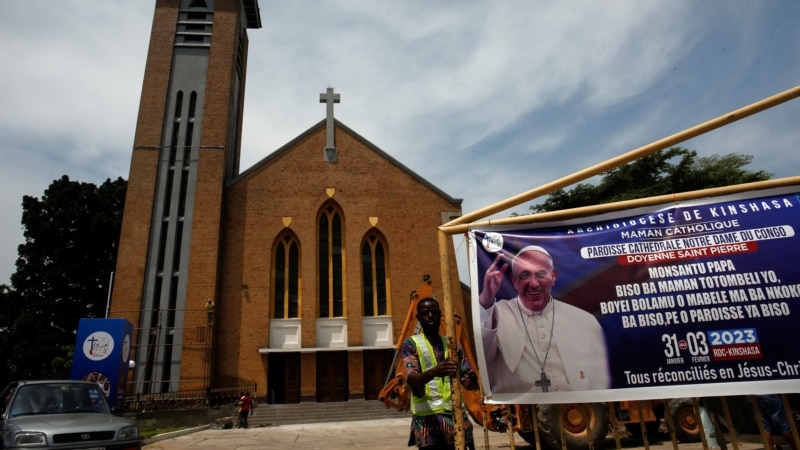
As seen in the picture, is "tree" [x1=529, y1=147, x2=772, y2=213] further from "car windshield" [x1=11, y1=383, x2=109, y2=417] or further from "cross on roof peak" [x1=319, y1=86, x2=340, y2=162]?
"car windshield" [x1=11, y1=383, x2=109, y2=417]

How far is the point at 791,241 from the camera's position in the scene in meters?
3.00

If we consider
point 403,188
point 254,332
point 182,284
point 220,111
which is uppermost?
point 220,111

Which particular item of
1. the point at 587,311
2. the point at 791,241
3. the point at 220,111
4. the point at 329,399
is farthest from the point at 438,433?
the point at 220,111

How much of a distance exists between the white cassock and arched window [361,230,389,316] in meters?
A: 19.0

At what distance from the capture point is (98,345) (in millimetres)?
14734

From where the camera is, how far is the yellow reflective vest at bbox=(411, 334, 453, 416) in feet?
11.2

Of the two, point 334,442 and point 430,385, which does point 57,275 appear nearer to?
point 334,442

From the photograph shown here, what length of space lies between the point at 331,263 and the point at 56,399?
15.0m

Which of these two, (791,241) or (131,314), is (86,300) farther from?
(791,241)

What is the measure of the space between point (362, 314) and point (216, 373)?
6523mm

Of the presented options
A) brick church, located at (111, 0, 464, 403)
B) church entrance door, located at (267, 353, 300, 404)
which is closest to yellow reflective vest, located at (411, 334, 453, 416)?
brick church, located at (111, 0, 464, 403)

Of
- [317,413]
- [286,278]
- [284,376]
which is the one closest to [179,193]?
[286,278]

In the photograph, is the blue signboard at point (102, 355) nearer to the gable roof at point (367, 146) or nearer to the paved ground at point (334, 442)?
the paved ground at point (334, 442)

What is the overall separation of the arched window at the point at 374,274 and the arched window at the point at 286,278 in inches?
121
